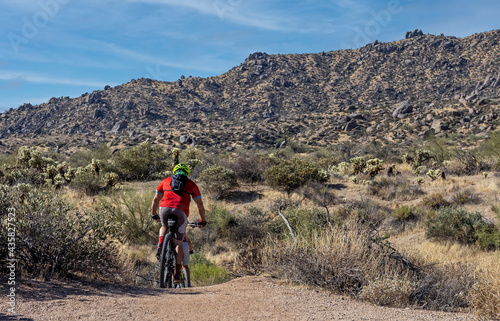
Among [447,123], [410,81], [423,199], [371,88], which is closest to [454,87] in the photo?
[410,81]

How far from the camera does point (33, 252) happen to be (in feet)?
16.2

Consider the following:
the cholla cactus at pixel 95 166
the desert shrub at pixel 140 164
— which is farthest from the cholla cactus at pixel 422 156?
the cholla cactus at pixel 95 166

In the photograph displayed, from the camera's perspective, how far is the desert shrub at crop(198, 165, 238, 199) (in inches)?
552

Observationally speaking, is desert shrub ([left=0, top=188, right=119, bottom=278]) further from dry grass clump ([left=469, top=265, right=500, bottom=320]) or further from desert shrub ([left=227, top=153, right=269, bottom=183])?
desert shrub ([left=227, top=153, right=269, bottom=183])

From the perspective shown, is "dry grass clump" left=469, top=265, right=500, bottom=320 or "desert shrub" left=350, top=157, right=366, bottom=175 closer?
"dry grass clump" left=469, top=265, right=500, bottom=320

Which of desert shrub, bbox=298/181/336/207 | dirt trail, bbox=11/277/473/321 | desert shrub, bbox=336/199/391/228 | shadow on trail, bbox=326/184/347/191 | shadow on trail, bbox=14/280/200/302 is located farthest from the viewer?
shadow on trail, bbox=326/184/347/191

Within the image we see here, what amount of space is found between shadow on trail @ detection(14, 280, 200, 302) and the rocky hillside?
4063 centimetres

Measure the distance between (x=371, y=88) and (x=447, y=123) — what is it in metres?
38.0

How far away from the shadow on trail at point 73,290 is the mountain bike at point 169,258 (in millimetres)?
450

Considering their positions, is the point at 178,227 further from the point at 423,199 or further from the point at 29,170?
the point at 29,170

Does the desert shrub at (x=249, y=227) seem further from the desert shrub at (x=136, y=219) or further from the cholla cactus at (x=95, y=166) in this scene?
the cholla cactus at (x=95, y=166)

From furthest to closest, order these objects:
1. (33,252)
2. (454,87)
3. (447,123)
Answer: (454,87), (447,123), (33,252)

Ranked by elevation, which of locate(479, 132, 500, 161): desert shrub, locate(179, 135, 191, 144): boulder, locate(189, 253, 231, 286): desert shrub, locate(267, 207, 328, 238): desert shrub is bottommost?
locate(189, 253, 231, 286): desert shrub

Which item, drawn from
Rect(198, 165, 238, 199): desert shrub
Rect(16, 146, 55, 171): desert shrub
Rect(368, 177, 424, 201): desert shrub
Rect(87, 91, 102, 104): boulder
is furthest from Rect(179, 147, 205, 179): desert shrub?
Rect(87, 91, 102, 104): boulder
